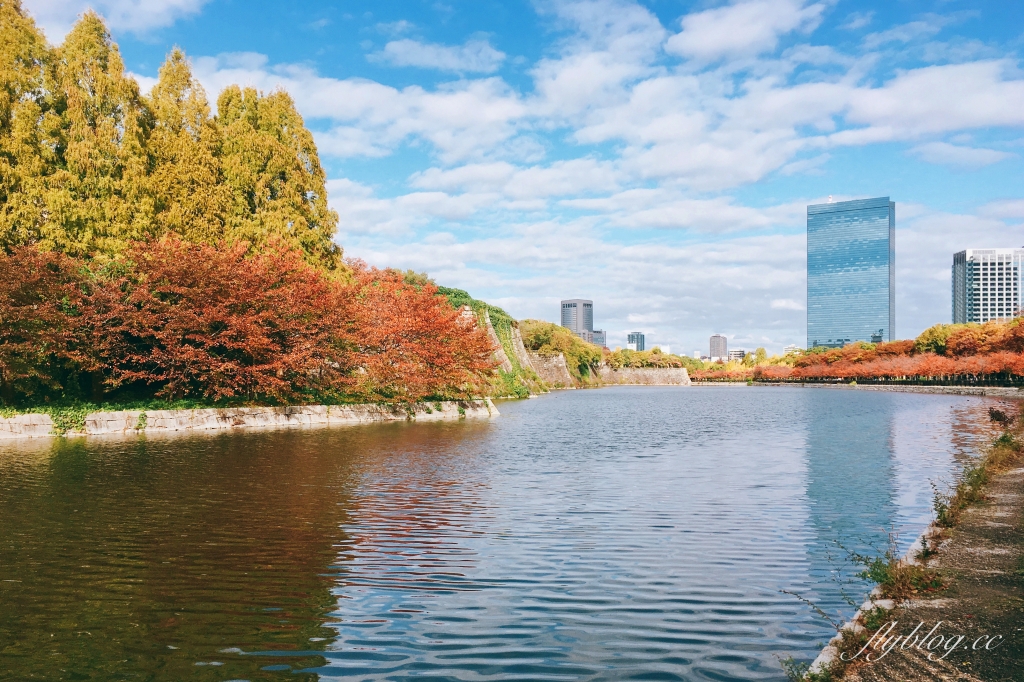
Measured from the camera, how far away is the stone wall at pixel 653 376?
168 metres

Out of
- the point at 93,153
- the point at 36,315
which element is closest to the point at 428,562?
the point at 36,315

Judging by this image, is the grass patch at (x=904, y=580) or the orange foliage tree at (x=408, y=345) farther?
the orange foliage tree at (x=408, y=345)

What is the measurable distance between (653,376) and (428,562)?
164 meters

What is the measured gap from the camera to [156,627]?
22.1 ft

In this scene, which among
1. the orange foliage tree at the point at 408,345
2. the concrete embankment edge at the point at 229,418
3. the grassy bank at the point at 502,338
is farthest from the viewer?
the grassy bank at the point at 502,338

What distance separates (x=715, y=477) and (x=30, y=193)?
3004 centimetres

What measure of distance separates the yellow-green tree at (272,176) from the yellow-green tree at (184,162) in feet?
3.37

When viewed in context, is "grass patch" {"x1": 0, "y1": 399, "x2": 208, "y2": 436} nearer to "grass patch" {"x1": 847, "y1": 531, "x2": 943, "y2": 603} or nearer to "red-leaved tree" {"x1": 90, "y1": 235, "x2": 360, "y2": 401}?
"red-leaved tree" {"x1": 90, "y1": 235, "x2": 360, "y2": 401}

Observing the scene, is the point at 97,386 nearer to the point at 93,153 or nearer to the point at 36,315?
the point at 36,315

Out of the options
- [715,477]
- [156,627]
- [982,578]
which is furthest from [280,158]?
[982,578]

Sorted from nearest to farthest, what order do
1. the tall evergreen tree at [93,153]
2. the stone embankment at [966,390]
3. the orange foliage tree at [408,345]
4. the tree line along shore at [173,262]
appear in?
the tree line along shore at [173,262] < the tall evergreen tree at [93,153] < the orange foliage tree at [408,345] < the stone embankment at [966,390]

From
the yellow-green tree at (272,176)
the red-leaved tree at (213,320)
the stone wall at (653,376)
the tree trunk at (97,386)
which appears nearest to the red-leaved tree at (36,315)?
the red-leaved tree at (213,320)

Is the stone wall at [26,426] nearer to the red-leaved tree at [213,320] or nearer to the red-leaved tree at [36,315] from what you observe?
the red-leaved tree at [36,315]

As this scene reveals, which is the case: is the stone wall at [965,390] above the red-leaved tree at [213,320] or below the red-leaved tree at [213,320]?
below
